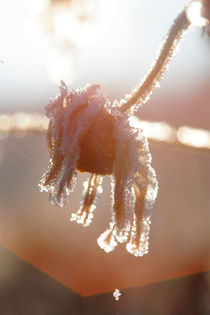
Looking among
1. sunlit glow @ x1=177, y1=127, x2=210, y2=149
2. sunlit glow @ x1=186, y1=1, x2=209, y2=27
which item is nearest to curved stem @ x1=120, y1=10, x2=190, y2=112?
sunlit glow @ x1=186, y1=1, x2=209, y2=27

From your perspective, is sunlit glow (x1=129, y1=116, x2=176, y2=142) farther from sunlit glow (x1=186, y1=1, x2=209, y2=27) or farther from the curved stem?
sunlit glow (x1=186, y1=1, x2=209, y2=27)

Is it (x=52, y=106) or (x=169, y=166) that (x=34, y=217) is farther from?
(x=52, y=106)

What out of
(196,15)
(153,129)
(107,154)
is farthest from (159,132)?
(196,15)

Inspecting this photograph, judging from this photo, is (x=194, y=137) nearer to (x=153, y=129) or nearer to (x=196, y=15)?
(x=153, y=129)

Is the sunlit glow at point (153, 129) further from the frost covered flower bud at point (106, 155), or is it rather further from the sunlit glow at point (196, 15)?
the sunlit glow at point (196, 15)

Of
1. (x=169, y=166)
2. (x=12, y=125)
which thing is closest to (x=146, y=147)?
(x=12, y=125)

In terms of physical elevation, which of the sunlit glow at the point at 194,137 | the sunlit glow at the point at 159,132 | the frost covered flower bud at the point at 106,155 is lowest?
the frost covered flower bud at the point at 106,155

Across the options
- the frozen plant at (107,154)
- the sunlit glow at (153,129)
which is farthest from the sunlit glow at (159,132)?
the frozen plant at (107,154)
